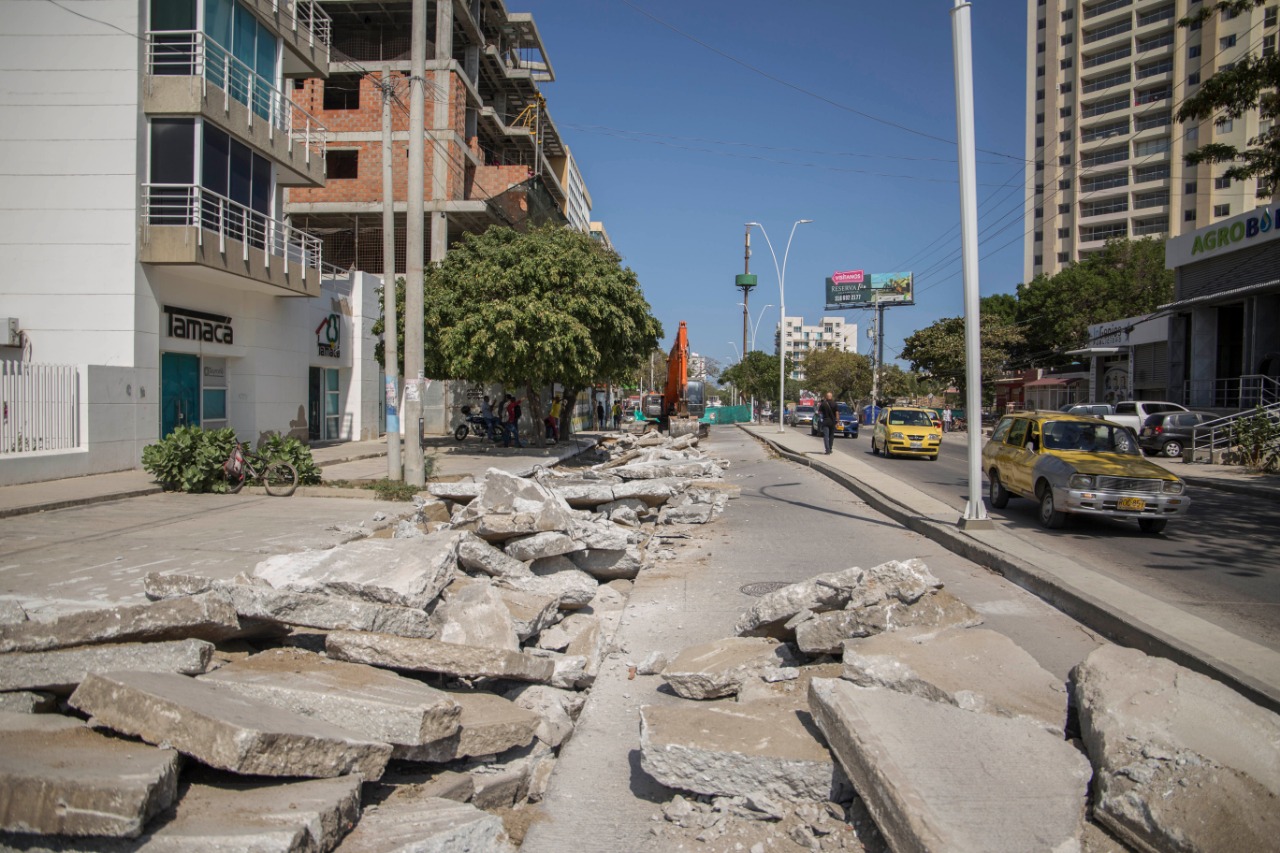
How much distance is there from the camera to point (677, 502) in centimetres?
1373

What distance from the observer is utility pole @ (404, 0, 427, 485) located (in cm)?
1411

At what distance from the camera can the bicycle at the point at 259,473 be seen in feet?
46.1

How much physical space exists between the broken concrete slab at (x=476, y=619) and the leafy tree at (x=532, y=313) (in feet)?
49.9

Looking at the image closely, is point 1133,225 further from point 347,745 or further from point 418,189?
point 347,745

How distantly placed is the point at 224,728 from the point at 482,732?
53.9 inches

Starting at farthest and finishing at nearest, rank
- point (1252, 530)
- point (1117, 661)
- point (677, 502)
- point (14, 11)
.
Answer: point (14, 11)
point (677, 502)
point (1252, 530)
point (1117, 661)

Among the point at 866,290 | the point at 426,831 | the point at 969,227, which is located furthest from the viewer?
the point at 866,290

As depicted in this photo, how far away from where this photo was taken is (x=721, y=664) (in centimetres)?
543

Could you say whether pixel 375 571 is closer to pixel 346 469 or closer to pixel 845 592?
pixel 845 592

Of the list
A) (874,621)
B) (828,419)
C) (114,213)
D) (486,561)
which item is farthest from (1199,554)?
(114,213)

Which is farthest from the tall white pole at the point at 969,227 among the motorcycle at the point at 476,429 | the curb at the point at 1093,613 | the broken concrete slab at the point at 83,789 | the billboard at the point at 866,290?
the billboard at the point at 866,290

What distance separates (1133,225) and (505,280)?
73.7 metres

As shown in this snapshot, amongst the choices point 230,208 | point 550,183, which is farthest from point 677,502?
point 550,183

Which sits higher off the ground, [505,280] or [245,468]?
[505,280]
